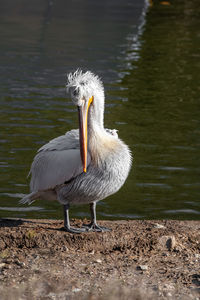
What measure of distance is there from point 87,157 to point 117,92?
6323mm

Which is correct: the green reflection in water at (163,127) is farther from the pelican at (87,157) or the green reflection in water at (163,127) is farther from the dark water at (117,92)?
the pelican at (87,157)

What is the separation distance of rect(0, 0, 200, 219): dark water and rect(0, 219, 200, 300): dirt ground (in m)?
1.37

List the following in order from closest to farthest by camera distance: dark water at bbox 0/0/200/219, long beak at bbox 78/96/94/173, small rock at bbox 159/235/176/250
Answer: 1. long beak at bbox 78/96/94/173
2. small rock at bbox 159/235/176/250
3. dark water at bbox 0/0/200/219

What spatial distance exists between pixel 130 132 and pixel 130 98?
→ 1.97 meters

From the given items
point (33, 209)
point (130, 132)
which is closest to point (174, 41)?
point (130, 132)

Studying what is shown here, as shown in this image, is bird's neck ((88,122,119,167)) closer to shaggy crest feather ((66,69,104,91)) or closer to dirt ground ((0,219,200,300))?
shaggy crest feather ((66,69,104,91))

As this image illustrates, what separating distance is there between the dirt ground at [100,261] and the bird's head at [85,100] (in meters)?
0.59

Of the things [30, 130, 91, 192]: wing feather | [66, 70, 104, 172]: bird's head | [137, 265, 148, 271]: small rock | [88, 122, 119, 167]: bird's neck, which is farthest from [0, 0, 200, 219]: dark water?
[137, 265, 148, 271]: small rock

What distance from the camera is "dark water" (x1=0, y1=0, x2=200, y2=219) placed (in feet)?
21.6

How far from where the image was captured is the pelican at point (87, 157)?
4.39 meters

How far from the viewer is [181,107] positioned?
9.97 meters

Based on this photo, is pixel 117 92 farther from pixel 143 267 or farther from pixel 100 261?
pixel 143 267

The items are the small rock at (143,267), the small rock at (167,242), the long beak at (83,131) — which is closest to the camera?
the small rock at (143,267)

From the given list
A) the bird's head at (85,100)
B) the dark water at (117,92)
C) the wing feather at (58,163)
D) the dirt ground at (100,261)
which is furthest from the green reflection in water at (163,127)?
the bird's head at (85,100)
